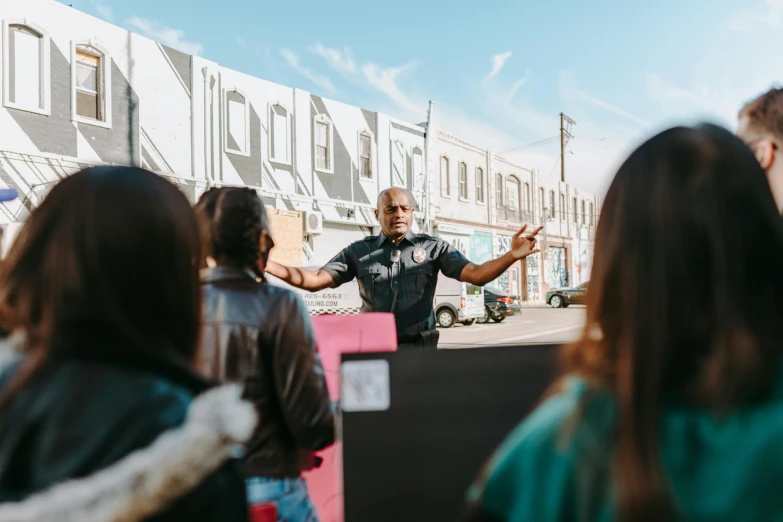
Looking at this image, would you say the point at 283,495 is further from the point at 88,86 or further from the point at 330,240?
the point at 330,240

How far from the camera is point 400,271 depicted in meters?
4.48

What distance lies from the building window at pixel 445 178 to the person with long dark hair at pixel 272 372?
2881cm

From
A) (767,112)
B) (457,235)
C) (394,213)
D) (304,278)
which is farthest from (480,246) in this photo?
(767,112)

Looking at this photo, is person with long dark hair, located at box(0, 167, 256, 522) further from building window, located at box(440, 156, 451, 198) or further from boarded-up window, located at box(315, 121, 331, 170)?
building window, located at box(440, 156, 451, 198)

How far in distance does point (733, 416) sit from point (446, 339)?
1598 centimetres

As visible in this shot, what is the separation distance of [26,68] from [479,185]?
24.0m

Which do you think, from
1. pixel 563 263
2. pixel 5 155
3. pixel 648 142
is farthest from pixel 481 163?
pixel 648 142

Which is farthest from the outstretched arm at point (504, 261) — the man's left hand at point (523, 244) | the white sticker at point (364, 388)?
the white sticker at point (364, 388)

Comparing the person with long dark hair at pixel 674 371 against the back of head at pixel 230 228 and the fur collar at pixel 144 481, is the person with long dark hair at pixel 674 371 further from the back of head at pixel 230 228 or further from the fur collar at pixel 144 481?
the back of head at pixel 230 228

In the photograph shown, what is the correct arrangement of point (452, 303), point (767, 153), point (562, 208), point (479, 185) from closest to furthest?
point (767, 153), point (452, 303), point (479, 185), point (562, 208)

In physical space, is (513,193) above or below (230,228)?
above

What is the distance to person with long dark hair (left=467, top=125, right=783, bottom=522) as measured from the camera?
0.98m

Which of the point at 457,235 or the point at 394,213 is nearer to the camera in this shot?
the point at 394,213

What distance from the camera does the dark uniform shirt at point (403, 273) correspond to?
4.41 metres
